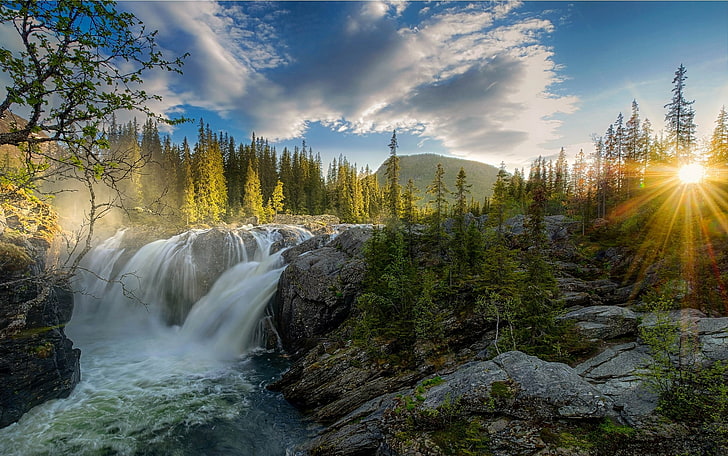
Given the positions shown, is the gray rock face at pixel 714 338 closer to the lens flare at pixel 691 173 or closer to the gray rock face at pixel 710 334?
the gray rock face at pixel 710 334

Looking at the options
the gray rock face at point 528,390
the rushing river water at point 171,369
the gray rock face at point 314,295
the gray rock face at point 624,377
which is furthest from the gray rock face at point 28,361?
the gray rock face at point 624,377

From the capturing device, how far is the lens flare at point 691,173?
1148 inches

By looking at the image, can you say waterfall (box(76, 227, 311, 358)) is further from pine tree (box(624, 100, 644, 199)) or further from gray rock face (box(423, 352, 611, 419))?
pine tree (box(624, 100, 644, 199))

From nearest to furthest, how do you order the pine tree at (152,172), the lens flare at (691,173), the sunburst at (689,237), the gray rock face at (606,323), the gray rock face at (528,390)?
the gray rock face at (528,390) < the gray rock face at (606,323) < the sunburst at (689,237) < the lens flare at (691,173) < the pine tree at (152,172)

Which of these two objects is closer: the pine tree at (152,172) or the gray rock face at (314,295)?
the gray rock face at (314,295)

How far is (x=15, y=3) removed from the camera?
3932mm

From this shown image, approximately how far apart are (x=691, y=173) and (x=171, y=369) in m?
49.7

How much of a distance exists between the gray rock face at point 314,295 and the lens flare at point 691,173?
111 feet

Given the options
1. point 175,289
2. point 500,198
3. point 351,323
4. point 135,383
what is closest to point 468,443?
point 351,323

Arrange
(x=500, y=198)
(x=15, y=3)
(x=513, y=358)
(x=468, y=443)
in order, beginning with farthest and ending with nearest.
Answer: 1. (x=500, y=198)
2. (x=513, y=358)
3. (x=468, y=443)
4. (x=15, y=3)

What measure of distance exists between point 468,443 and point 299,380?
28.2 ft

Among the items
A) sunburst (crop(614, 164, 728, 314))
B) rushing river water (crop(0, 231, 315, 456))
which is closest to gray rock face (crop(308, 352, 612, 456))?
rushing river water (crop(0, 231, 315, 456))

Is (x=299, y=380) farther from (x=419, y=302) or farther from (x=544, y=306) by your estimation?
(x=544, y=306)

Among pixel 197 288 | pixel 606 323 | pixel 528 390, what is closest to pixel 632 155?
pixel 606 323
